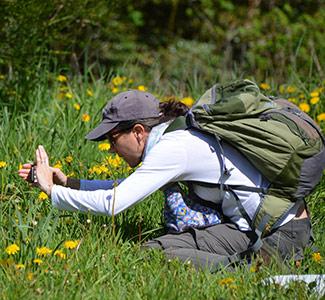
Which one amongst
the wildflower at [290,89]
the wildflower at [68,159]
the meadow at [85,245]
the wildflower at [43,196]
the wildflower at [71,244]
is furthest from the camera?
the wildflower at [290,89]

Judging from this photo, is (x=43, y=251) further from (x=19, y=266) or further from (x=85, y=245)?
(x=85, y=245)

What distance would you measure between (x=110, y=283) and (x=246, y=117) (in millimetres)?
917

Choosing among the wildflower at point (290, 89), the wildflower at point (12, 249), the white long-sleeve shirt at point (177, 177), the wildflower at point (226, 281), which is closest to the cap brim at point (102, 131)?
the white long-sleeve shirt at point (177, 177)

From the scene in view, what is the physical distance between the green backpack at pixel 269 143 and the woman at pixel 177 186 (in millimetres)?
52

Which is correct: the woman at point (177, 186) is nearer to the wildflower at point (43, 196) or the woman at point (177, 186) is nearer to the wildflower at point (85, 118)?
the wildflower at point (43, 196)

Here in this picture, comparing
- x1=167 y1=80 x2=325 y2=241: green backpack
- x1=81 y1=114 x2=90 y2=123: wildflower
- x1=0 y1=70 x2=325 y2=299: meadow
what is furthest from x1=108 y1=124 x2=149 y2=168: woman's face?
x1=81 y1=114 x2=90 y2=123: wildflower

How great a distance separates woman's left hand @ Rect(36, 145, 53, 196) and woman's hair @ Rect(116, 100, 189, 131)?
349 millimetres

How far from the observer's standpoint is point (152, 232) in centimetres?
380

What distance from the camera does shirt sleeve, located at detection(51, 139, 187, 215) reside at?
3.35 meters

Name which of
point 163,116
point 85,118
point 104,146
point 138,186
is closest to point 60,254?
point 138,186

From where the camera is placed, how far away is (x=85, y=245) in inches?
133

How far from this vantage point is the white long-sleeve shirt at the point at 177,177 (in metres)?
3.36

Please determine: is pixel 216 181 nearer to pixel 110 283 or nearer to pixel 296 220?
pixel 296 220

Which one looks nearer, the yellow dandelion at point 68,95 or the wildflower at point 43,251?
the wildflower at point 43,251
